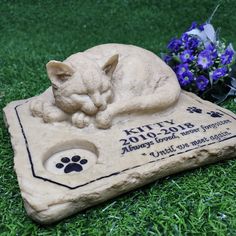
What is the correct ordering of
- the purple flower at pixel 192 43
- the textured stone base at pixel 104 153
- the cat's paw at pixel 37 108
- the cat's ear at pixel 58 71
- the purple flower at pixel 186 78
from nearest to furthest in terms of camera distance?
1. the textured stone base at pixel 104 153
2. the cat's ear at pixel 58 71
3. the cat's paw at pixel 37 108
4. the purple flower at pixel 186 78
5. the purple flower at pixel 192 43

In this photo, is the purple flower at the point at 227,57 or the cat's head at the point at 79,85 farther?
the purple flower at the point at 227,57

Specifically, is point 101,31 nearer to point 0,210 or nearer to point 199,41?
point 199,41

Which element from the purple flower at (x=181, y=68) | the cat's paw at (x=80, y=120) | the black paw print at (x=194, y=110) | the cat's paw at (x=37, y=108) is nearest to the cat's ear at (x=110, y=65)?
the cat's paw at (x=80, y=120)

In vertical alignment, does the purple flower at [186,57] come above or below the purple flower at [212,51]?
below

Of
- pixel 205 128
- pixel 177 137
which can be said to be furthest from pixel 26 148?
pixel 205 128

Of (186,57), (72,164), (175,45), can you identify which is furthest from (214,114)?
(72,164)

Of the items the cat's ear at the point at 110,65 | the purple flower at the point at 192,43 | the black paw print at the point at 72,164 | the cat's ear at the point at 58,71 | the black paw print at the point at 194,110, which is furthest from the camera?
the purple flower at the point at 192,43

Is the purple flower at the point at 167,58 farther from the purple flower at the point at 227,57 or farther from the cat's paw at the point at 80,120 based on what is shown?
the cat's paw at the point at 80,120
